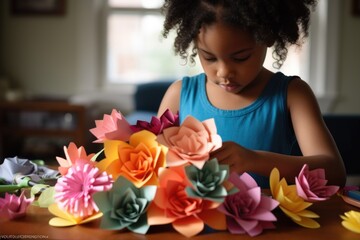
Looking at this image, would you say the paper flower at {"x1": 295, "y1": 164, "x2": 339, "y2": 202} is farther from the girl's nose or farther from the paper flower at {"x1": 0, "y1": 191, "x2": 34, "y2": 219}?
the paper flower at {"x1": 0, "y1": 191, "x2": 34, "y2": 219}

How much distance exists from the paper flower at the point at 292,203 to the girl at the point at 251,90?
0.07 m

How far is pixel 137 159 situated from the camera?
64 cm

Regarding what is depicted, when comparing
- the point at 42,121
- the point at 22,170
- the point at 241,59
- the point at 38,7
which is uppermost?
the point at 38,7

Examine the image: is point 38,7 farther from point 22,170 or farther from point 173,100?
point 22,170

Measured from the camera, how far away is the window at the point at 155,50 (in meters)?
3.99

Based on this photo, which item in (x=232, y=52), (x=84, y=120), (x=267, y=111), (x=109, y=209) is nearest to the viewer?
(x=109, y=209)

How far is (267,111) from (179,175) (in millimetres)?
581

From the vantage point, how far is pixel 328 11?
393 cm

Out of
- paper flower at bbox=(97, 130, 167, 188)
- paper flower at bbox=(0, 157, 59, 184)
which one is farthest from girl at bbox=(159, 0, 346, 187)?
paper flower at bbox=(0, 157, 59, 184)

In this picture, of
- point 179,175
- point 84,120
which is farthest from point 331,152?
point 84,120

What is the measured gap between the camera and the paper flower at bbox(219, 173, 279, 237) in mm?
591

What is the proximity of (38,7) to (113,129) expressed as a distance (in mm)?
3549

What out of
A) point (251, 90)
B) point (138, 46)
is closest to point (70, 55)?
point (138, 46)

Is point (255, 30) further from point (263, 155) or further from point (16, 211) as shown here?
point (16, 211)
